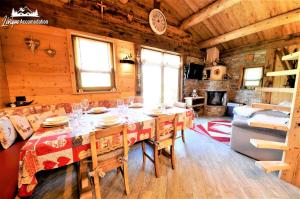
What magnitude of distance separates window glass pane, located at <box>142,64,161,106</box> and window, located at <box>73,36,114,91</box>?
1207 mm

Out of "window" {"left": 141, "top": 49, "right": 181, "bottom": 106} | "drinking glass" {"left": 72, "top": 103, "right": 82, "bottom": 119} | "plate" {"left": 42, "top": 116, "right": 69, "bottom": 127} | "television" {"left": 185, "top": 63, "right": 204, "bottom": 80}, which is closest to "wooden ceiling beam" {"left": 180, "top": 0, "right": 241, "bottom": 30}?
"window" {"left": 141, "top": 49, "right": 181, "bottom": 106}

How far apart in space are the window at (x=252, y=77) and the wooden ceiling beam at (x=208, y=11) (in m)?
3.02

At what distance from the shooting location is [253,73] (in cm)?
498

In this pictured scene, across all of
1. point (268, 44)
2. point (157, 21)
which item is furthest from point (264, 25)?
point (157, 21)

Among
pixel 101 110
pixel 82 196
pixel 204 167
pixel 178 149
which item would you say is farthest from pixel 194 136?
pixel 82 196

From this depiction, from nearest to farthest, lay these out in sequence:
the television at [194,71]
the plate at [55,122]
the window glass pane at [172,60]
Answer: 1. the plate at [55,122]
2. the window glass pane at [172,60]
3. the television at [194,71]

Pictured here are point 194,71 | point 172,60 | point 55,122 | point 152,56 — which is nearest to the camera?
point 55,122

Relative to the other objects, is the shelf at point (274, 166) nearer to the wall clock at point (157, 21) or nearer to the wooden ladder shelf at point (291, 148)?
the wooden ladder shelf at point (291, 148)

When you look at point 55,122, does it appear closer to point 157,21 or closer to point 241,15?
point 157,21

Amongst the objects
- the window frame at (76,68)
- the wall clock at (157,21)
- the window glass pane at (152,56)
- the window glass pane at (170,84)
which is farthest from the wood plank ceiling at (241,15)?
the window frame at (76,68)

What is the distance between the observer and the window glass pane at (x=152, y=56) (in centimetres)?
401

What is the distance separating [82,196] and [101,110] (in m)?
1.16

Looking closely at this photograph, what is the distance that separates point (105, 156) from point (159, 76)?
361 centimetres

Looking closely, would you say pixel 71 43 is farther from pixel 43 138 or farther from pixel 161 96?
pixel 161 96
